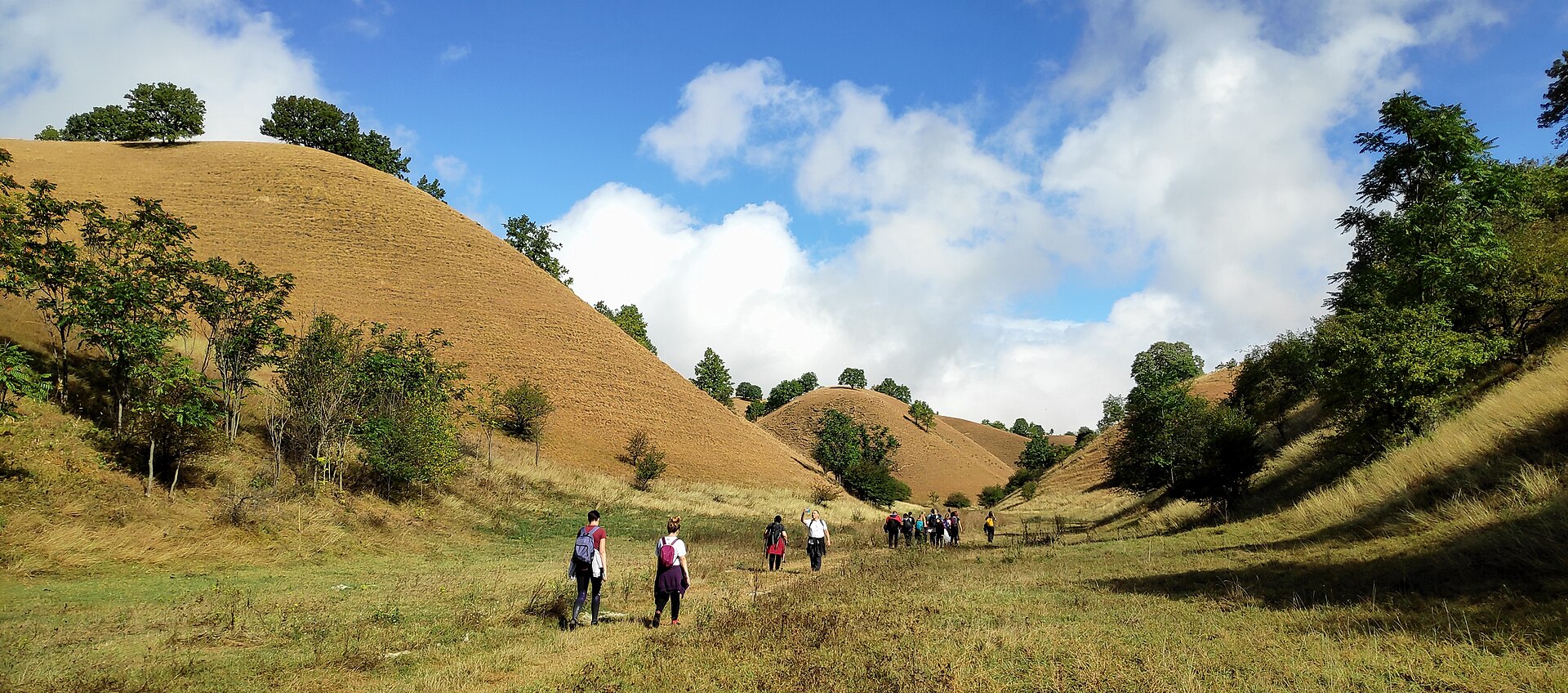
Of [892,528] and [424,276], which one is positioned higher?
[424,276]

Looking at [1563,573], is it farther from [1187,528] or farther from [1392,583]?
[1187,528]

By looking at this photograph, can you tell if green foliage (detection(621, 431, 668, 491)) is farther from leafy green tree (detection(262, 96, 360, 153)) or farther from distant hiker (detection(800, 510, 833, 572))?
leafy green tree (detection(262, 96, 360, 153))

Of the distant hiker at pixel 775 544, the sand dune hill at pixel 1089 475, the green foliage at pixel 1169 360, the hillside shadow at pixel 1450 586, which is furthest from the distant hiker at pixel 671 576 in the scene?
the green foliage at pixel 1169 360

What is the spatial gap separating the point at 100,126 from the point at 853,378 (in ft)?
436

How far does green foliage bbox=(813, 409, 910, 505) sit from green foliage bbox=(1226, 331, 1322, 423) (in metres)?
33.4

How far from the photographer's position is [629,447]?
53188mm

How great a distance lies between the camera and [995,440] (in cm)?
17412

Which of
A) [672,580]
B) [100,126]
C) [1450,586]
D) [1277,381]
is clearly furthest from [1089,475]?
[100,126]

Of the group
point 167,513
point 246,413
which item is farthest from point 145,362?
point 246,413

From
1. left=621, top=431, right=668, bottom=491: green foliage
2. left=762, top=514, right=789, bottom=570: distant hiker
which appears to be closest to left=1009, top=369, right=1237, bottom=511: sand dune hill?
left=621, top=431, right=668, bottom=491: green foliage

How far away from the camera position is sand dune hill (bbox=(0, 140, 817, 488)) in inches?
2152

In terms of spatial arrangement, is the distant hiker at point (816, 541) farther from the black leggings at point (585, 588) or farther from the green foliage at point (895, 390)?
the green foliage at point (895, 390)

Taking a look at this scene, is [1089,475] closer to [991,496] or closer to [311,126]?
[991,496]

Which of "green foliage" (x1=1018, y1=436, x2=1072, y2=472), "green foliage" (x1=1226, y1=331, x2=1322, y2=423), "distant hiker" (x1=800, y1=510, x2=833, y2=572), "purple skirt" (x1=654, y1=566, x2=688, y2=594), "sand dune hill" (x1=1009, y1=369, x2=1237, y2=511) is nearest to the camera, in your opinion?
"purple skirt" (x1=654, y1=566, x2=688, y2=594)
